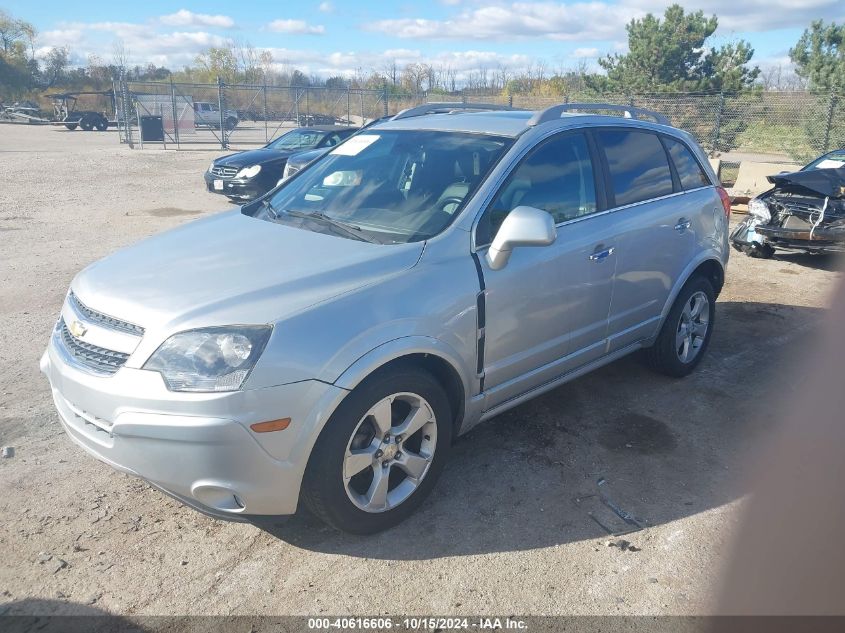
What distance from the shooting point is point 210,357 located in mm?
2547

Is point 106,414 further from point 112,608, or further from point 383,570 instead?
point 383,570

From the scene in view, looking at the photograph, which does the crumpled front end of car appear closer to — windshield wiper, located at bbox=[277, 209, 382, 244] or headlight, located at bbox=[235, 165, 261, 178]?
windshield wiper, located at bbox=[277, 209, 382, 244]

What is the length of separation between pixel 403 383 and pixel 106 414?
1.21 metres

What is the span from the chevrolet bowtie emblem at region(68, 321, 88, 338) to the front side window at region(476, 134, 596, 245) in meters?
1.83

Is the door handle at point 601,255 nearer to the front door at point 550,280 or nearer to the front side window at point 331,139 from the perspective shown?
the front door at point 550,280

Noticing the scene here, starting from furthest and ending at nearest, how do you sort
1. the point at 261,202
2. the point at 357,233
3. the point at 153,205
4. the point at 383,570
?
1. the point at 153,205
2. the point at 261,202
3. the point at 357,233
4. the point at 383,570

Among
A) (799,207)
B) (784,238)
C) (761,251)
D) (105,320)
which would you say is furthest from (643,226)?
(761,251)

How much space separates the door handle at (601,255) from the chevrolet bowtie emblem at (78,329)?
2.64 metres

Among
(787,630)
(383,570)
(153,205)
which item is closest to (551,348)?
(383,570)

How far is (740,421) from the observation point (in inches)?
171

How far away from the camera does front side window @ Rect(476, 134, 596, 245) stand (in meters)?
3.43

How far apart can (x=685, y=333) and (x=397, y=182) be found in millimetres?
2550

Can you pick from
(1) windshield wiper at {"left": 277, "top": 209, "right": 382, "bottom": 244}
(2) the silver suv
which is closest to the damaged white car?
(2) the silver suv

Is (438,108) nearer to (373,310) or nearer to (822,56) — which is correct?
(373,310)
